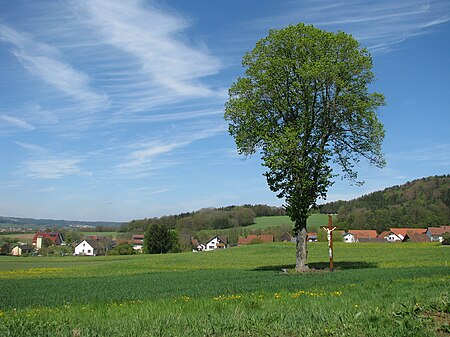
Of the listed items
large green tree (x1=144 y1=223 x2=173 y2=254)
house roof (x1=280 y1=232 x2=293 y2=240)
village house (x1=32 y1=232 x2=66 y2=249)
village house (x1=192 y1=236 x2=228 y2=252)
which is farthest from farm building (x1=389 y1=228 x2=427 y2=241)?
village house (x1=32 y1=232 x2=66 y2=249)

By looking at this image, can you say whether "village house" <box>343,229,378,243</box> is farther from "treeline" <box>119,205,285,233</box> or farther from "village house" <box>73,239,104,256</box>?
"village house" <box>73,239,104,256</box>

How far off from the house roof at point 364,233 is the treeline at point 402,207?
1.18m

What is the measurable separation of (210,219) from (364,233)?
49.4m

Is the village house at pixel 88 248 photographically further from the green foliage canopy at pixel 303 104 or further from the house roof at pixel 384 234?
the green foliage canopy at pixel 303 104

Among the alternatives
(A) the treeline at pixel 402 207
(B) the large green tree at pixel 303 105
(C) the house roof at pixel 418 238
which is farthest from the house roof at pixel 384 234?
(B) the large green tree at pixel 303 105

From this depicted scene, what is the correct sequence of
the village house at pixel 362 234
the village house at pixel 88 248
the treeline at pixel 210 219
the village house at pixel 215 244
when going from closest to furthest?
the village house at pixel 88 248 → the village house at pixel 362 234 → the village house at pixel 215 244 → the treeline at pixel 210 219

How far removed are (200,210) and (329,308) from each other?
15933 centimetres

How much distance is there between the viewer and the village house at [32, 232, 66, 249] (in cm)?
12752

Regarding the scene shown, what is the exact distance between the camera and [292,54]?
2781cm

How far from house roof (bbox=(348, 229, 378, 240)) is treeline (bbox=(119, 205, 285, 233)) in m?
25.4

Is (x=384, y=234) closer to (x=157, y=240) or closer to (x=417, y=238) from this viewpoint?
(x=417, y=238)

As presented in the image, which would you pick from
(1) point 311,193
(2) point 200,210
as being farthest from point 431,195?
(1) point 311,193

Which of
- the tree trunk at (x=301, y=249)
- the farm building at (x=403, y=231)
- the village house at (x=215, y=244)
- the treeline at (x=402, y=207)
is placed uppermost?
the treeline at (x=402, y=207)

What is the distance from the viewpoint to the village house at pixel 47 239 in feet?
418
